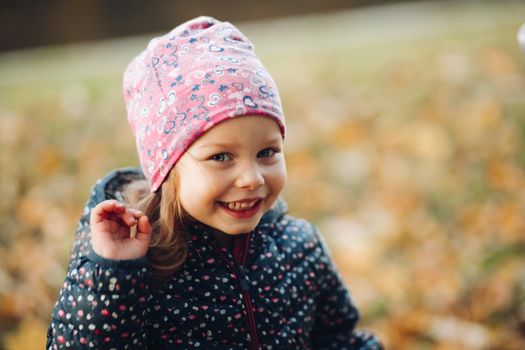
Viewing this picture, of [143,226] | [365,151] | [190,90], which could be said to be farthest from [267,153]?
[365,151]

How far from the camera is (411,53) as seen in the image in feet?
16.4

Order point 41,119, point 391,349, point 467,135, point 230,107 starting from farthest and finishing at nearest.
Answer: point 41,119
point 467,135
point 391,349
point 230,107

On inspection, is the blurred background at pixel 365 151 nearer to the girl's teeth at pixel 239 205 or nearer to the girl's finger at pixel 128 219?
the girl's finger at pixel 128 219

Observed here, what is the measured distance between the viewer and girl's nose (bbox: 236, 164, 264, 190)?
4.72 feet

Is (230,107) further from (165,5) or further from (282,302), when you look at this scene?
(165,5)

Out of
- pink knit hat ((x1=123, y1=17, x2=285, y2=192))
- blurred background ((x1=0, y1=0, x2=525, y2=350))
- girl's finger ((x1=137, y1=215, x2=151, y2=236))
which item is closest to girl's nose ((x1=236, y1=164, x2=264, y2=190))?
pink knit hat ((x1=123, y1=17, x2=285, y2=192))

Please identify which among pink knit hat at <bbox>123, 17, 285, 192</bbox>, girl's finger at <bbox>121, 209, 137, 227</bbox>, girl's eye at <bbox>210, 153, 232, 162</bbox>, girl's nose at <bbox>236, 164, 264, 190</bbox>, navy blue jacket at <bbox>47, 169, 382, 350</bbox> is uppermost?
pink knit hat at <bbox>123, 17, 285, 192</bbox>

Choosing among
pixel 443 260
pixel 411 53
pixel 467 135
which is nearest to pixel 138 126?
pixel 443 260

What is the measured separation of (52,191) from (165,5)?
139 inches

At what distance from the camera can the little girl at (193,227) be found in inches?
55.3

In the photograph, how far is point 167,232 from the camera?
5.11ft

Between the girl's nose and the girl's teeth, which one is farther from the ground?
the girl's nose

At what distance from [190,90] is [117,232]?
1.27ft

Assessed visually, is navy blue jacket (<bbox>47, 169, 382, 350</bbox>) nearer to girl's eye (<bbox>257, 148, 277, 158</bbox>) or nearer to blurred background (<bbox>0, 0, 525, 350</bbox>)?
girl's eye (<bbox>257, 148, 277, 158</bbox>)
